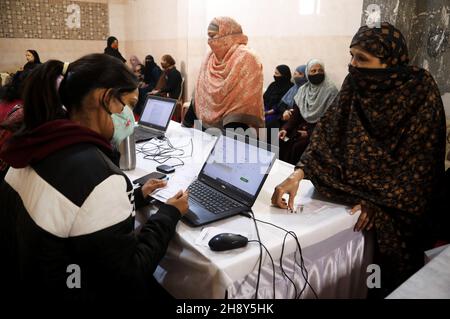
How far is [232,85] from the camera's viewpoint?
8.29 ft

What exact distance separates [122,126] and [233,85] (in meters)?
1.17

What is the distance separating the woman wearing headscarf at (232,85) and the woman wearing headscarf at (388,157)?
1.13 m

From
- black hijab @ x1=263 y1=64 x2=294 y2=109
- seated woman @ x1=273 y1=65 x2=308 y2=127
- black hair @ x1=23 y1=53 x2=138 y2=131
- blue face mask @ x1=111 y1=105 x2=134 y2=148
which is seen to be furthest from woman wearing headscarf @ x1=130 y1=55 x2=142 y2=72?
black hair @ x1=23 y1=53 x2=138 y2=131

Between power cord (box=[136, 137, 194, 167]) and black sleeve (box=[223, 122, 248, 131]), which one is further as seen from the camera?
black sleeve (box=[223, 122, 248, 131])

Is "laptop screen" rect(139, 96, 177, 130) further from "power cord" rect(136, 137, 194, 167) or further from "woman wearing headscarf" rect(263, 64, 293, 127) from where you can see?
"woman wearing headscarf" rect(263, 64, 293, 127)

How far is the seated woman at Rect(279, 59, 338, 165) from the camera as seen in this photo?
3129 mm

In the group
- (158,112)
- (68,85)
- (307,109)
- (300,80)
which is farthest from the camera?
(300,80)

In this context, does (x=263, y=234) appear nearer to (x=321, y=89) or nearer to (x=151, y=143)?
(x=151, y=143)

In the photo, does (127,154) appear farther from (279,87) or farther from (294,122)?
(279,87)

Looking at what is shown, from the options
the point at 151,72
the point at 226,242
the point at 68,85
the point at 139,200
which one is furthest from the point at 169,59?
the point at 226,242

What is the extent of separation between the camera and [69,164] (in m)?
0.85

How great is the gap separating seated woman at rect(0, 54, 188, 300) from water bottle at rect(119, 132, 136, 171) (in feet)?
2.00

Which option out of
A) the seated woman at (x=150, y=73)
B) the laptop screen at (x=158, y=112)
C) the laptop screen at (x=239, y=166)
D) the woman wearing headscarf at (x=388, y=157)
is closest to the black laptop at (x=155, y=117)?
the laptop screen at (x=158, y=112)

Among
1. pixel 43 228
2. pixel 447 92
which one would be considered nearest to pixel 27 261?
pixel 43 228
